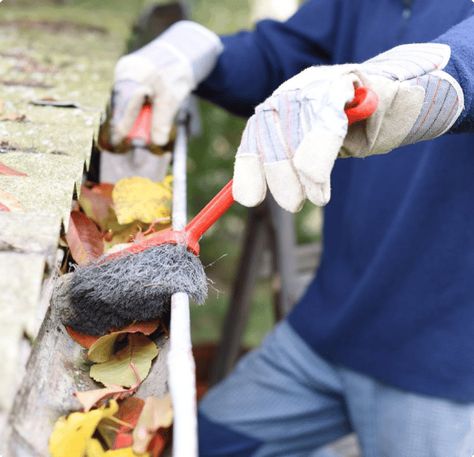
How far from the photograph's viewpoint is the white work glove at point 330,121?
1.15 m

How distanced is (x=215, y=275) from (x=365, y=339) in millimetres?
3292

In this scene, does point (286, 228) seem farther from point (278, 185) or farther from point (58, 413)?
point (58, 413)

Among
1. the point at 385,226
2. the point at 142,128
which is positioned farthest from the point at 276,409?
the point at 142,128

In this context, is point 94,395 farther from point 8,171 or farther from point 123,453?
point 8,171

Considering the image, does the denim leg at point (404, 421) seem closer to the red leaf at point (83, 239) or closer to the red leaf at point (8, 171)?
the red leaf at point (83, 239)

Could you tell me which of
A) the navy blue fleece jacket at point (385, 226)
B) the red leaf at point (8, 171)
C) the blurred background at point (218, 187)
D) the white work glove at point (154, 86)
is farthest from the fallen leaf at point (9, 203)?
the blurred background at point (218, 187)

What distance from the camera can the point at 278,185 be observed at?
1233 millimetres

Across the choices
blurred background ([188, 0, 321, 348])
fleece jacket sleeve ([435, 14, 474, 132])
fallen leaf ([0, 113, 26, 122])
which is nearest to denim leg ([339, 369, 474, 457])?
fleece jacket sleeve ([435, 14, 474, 132])

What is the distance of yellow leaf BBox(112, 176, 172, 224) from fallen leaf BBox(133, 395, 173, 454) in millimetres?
474

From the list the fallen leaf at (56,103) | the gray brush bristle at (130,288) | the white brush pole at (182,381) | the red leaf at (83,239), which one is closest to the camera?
the white brush pole at (182,381)

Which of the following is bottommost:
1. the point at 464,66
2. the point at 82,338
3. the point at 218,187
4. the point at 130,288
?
the point at 218,187

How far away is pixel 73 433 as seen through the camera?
108 cm

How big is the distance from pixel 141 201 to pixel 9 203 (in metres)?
0.38

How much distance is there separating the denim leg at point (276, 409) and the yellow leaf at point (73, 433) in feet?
4.01
